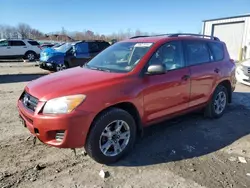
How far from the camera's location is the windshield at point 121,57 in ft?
12.3

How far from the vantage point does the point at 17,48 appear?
1814 cm

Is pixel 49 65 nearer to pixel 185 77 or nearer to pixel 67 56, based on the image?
pixel 67 56

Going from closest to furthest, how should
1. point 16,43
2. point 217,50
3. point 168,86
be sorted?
point 168,86
point 217,50
point 16,43

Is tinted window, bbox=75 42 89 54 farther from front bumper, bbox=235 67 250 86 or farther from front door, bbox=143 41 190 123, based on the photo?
front door, bbox=143 41 190 123

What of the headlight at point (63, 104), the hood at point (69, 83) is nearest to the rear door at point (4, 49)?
the hood at point (69, 83)

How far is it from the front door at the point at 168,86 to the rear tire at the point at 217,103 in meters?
0.96

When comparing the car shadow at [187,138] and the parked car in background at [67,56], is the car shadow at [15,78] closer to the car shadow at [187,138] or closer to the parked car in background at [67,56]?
the parked car in background at [67,56]

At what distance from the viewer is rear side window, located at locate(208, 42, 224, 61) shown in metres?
5.06

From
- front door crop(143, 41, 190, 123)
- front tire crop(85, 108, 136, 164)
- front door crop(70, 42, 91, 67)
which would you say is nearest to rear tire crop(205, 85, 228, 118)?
front door crop(143, 41, 190, 123)

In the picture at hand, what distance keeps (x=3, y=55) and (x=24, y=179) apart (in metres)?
17.6

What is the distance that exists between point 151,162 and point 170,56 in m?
1.80

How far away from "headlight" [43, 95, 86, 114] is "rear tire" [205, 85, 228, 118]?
3127 millimetres

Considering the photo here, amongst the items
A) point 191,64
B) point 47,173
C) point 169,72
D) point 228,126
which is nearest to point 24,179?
point 47,173

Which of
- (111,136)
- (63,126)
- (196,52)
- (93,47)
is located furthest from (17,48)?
(63,126)
